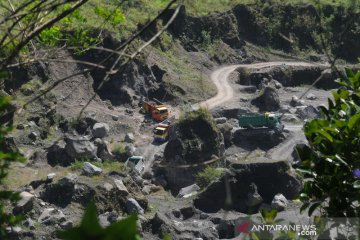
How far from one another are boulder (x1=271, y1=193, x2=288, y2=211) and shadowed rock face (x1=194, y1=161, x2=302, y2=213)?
0.53 metres

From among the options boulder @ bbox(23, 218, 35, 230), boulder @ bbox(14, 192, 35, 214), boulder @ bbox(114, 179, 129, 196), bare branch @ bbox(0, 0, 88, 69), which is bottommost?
boulder @ bbox(114, 179, 129, 196)

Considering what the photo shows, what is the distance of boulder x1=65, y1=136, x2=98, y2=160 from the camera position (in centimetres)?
2825

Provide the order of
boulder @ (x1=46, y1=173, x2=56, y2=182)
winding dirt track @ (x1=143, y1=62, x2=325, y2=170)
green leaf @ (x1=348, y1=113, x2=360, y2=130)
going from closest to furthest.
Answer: green leaf @ (x1=348, y1=113, x2=360, y2=130), boulder @ (x1=46, y1=173, x2=56, y2=182), winding dirt track @ (x1=143, y1=62, x2=325, y2=170)

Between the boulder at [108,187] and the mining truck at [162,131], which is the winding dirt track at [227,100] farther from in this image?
the boulder at [108,187]

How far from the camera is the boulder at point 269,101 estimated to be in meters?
39.1

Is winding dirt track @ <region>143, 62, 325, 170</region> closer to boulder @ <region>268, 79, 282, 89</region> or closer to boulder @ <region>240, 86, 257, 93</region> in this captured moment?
boulder @ <region>240, 86, 257, 93</region>

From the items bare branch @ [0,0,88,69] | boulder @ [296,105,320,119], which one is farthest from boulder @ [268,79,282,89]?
bare branch @ [0,0,88,69]

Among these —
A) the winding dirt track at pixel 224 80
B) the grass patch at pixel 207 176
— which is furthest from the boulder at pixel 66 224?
the winding dirt track at pixel 224 80

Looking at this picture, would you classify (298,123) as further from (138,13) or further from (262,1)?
(262,1)

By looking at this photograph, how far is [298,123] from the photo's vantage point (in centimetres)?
3644

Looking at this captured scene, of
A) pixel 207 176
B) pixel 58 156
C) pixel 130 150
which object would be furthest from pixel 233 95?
pixel 58 156

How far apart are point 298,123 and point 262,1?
18433 millimetres

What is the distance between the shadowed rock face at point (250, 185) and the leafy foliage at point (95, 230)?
22651mm

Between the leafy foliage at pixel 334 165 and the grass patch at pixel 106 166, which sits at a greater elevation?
the leafy foliage at pixel 334 165
